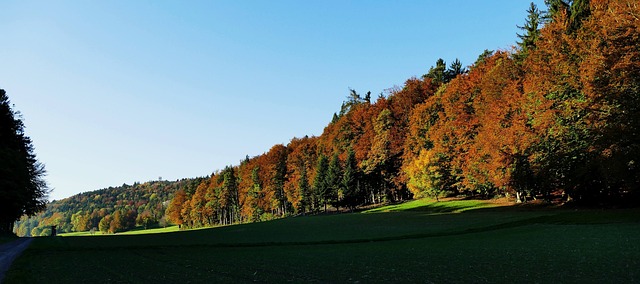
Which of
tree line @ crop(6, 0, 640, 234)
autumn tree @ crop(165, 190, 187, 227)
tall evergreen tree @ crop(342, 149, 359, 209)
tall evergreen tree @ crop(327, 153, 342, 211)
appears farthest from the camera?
autumn tree @ crop(165, 190, 187, 227)

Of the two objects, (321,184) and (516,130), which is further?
(321,184)

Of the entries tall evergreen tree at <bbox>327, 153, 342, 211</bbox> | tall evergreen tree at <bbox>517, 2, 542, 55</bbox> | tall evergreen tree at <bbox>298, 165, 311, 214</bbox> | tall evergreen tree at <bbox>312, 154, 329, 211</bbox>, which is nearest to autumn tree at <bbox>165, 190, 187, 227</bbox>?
tall evergreen tree at <bbox>298, 165, 311, 214</bbox>

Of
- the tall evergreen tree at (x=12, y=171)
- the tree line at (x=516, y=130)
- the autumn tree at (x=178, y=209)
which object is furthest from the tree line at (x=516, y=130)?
the autumn tree at (x=178, y=209)

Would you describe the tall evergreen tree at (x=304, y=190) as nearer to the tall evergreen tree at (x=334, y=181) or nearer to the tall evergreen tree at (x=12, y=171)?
the tall evergreen tree at (x=334, y=181)

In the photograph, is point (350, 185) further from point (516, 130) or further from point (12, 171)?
point (12, 171)

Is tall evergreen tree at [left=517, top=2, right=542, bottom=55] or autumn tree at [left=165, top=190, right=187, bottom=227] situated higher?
tall evergreen tree at [left=517, top=2, right=542, bottom=55]

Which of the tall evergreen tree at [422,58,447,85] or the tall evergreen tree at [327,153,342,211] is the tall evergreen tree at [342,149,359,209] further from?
the tall evergreen tree at [422,58,447,85]

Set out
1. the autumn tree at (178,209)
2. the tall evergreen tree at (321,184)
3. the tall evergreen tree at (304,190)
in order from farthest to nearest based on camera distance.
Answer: the autumn tree at (178,209), the tall evergreen tree at (304,190), the tall evergreen tree at (321,184)

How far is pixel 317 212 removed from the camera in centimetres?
10112

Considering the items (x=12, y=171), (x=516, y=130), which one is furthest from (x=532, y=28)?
(x=12, y=171)

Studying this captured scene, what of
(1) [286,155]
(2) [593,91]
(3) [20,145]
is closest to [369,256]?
(2) [593,91]

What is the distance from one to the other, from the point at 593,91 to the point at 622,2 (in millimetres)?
10671

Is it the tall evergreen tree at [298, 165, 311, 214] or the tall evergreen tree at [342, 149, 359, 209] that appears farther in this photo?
the tall evergreen tree at [298, 165, 311, 214]

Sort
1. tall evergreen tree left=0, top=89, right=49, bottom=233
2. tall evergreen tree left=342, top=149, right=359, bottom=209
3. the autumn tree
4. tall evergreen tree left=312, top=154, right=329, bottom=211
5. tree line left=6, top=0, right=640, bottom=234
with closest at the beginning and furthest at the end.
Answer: tree line left=6, top=0, right=640, bottom=234 → tall evergreen tree left=0, top=89, right=49, bottom=233 → tall evergreen tree left=342, top=149, right=359, bottom=209 → tall evergreen tree left=312, top=154, right=329, bottom=211 → the autumn tree
